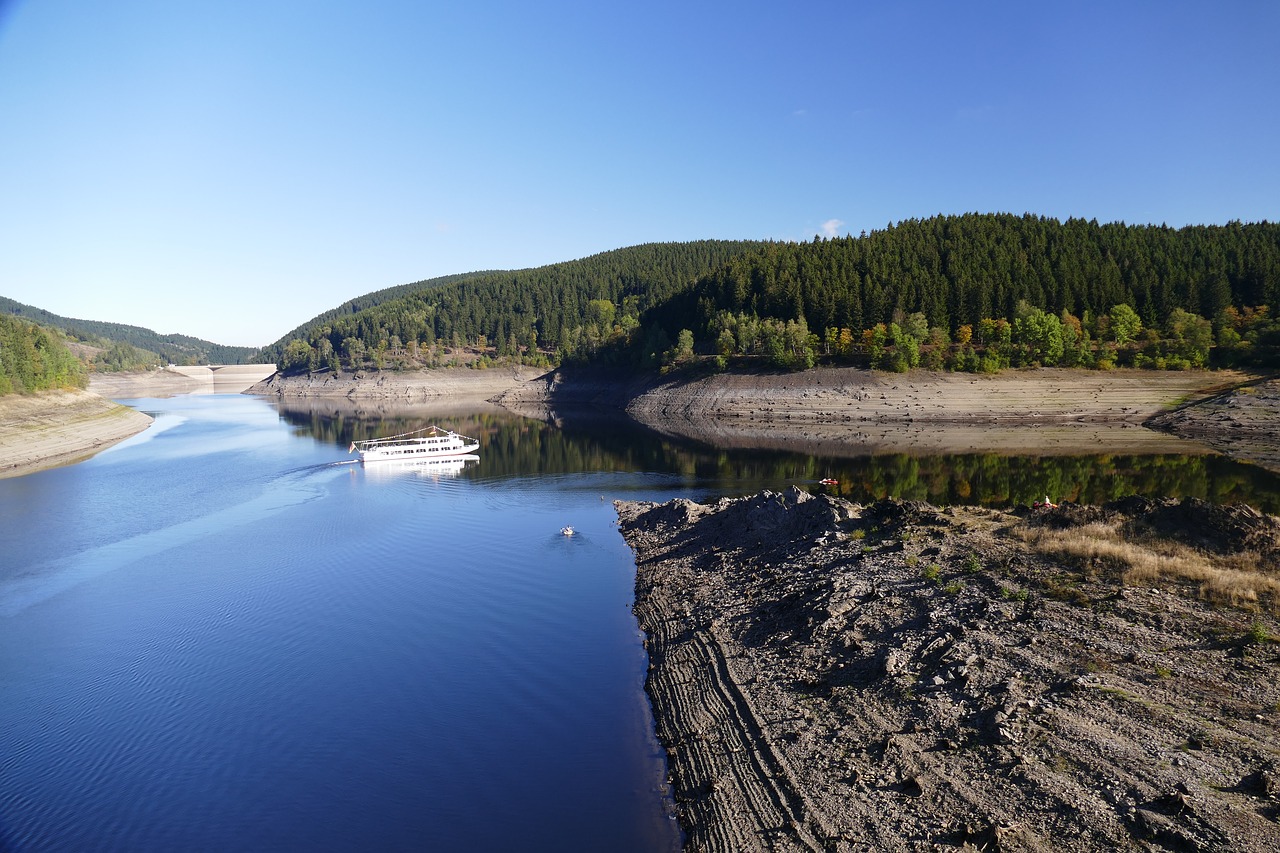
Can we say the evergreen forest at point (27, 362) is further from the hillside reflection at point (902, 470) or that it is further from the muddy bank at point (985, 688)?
the muddy bank at point (985, 688)

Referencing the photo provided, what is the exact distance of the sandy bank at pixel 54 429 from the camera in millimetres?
69750

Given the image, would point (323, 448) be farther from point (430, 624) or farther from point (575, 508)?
point (430, 624)

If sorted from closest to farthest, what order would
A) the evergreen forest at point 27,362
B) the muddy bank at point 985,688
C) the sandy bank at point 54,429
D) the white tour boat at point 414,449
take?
the muddy bank at point 985,688, the sandy bank at point 54,429, the white tour boat at point 414,449, the evergreen forest at point 27,362

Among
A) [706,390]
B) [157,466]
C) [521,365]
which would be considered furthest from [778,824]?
[521,365]

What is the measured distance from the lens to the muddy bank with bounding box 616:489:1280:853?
12.0 m

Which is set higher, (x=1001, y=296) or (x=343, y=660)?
(x=1001, y=296)

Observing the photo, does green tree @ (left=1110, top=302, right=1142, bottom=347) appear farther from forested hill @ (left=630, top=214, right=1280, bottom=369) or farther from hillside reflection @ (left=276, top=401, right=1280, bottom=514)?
hillside reflection @ (left=276, top=401, right=1280, bottom=514)

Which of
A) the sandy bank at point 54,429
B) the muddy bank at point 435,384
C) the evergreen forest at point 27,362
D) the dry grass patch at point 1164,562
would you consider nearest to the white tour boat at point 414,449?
the sandy bank at point 54,429

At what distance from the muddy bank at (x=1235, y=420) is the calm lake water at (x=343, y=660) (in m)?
21.4

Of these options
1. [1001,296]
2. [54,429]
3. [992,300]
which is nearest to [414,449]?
[54,429]

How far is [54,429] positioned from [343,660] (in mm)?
85209

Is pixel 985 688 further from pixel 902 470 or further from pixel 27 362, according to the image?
pixel 27 362

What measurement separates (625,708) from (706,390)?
3677 inches

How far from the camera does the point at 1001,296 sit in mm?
106812
